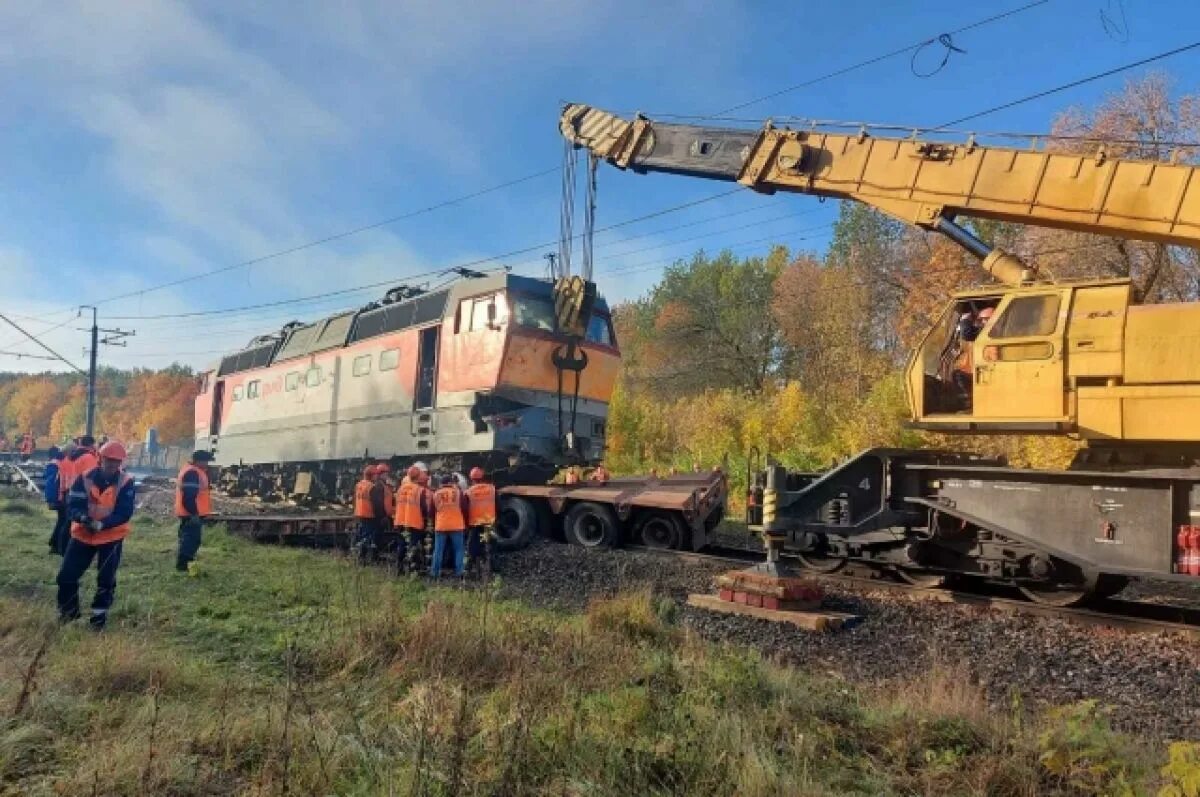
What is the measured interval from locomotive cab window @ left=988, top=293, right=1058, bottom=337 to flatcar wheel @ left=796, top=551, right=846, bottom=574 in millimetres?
3575

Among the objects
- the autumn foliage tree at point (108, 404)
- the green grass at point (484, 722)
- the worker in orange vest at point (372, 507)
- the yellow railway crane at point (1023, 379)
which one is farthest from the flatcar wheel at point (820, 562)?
→ the autumn foliage tree at point (108, 404)

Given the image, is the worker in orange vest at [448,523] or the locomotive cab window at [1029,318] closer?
the locomotive cab window at [1029,318]

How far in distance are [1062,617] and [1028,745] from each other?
484 cm

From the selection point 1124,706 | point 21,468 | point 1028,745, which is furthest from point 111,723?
point 21,468

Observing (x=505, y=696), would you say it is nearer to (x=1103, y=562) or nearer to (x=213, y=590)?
(x=213, y=590)

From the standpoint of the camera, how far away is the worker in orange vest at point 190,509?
996 cm

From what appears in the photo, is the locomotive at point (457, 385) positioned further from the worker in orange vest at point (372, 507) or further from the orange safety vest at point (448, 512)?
the orange safety vest at point (448, 512)

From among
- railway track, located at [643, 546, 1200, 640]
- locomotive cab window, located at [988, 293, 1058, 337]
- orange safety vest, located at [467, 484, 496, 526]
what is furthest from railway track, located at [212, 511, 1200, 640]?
locomotive cab window, located at [988, 293, 1058, 337]

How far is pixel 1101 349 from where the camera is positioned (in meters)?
7.36

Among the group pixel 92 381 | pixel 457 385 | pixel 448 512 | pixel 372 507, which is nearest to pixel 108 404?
pixel 92 381

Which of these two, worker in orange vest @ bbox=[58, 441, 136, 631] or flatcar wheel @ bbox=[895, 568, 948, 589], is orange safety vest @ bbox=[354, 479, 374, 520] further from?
flatcar wheel @ bbox=[895, 568, 948, 589]

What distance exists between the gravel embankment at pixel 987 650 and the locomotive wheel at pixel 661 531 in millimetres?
2508

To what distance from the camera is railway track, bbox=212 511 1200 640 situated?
776 cm

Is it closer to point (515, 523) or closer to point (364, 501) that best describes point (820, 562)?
point (515, 523)
